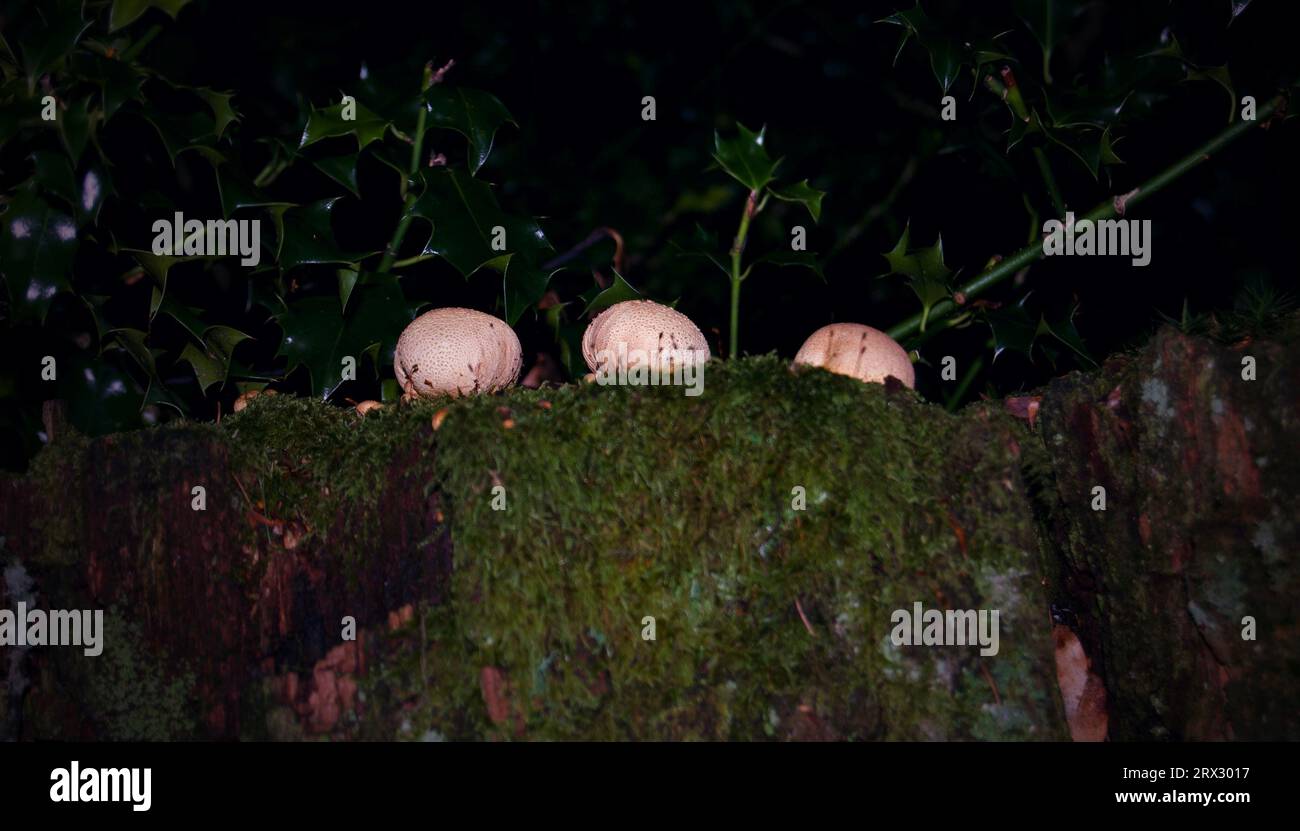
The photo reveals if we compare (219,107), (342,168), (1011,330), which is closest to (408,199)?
(342,168)

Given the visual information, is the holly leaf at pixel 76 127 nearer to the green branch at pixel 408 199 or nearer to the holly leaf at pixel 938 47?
the green branch at pixel 408 199

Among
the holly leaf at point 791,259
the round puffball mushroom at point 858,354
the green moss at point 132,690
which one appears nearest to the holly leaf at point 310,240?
the green moss at point 132,690

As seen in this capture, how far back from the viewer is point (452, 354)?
98.7 inches

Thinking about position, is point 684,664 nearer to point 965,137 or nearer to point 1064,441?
point 1064,441

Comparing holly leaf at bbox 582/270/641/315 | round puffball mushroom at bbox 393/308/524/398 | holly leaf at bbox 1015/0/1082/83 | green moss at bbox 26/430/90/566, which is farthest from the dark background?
green moss at bbox 26/430/90/566

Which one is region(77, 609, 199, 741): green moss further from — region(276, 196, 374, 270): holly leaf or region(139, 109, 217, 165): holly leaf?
region(139, 109, 217, 165): holly leaf

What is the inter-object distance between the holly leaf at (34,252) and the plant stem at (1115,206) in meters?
2.63

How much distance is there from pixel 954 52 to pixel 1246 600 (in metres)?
1.81

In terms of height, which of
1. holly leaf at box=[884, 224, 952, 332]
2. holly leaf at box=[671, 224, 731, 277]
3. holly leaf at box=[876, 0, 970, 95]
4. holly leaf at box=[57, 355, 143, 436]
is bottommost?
holly leaf at box=[57, 355, 143, 436]

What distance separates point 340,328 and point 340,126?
0.63 m

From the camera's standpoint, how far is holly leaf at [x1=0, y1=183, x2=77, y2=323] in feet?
8.64

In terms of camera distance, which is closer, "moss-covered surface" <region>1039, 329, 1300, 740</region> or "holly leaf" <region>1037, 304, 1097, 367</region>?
"moss-covered surface" <region>1039, 329, 1300, 740</region>

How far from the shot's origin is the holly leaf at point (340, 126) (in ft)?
9.12

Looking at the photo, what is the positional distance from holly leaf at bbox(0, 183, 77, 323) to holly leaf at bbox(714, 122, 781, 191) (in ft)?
6.60
